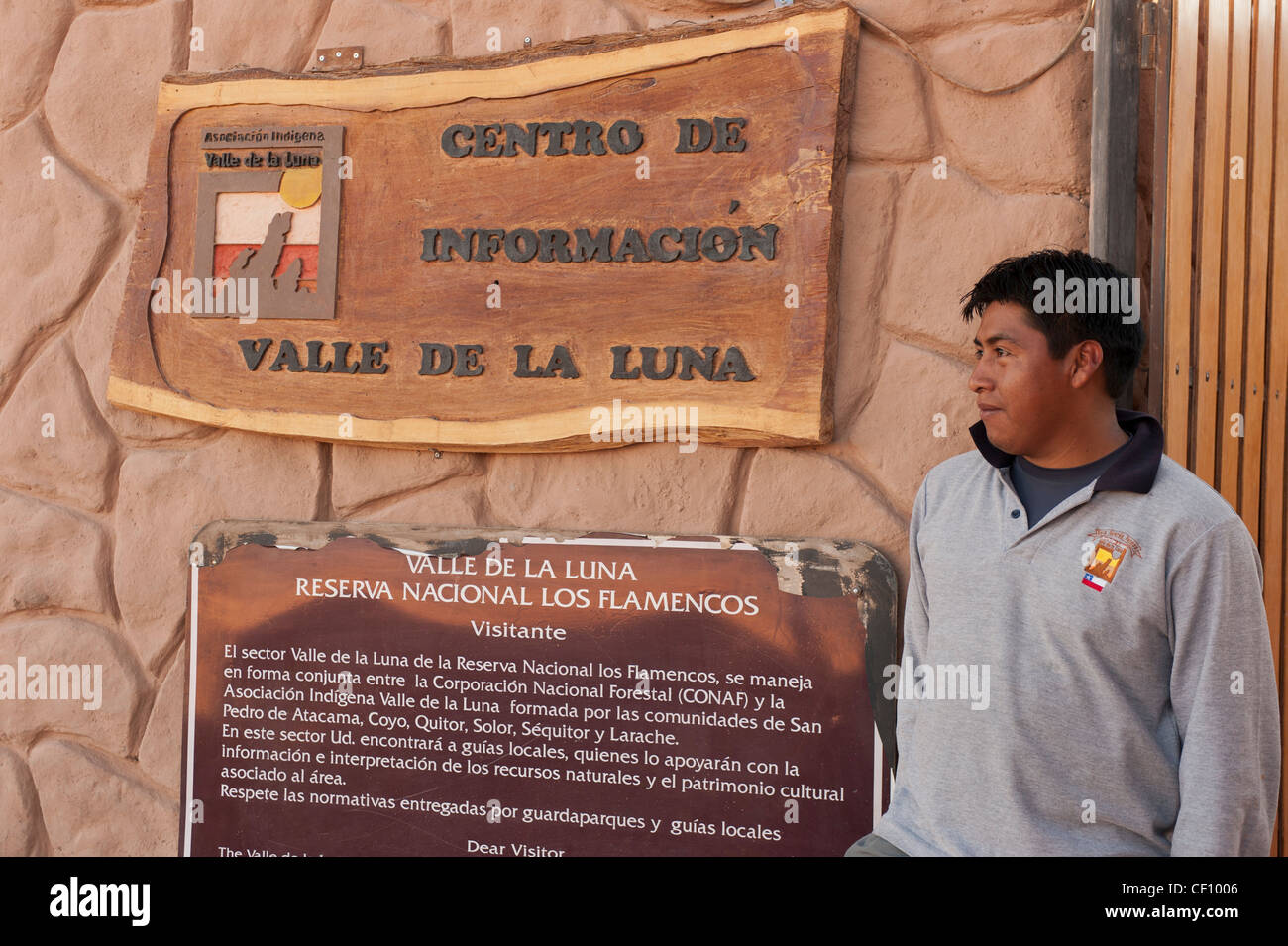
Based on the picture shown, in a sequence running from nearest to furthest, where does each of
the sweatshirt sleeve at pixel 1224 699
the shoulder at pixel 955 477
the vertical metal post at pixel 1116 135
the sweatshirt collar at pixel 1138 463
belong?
the sweatshirt sleeve at pixel 1224 699, the sweatshirt collar at pixel 1138 463, the shoulder at pixel 955 477, the vertical metal post at pixel 1116 135

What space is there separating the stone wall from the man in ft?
1.70

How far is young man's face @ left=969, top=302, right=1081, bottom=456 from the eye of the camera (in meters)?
1.83

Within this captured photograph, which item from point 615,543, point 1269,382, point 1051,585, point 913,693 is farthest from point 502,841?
point 1269,382

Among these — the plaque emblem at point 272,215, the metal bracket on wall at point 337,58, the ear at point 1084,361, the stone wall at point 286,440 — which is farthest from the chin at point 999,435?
the metal bracket on wall at point 337,58

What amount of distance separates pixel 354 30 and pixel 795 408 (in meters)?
1.54

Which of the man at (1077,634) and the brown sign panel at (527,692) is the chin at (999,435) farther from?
the brown sign panel at (527,692)

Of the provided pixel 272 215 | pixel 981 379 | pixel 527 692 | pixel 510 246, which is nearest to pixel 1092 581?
pixel 981 379

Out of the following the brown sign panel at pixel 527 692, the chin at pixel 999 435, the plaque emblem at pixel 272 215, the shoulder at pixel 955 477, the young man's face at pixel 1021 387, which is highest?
the plaque emblem at pixel 272 215

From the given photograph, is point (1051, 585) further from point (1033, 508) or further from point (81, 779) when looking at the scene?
point (81, 779)

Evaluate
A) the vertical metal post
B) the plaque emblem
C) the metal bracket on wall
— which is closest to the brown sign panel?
the plaque emblem

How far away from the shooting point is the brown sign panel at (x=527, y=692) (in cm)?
243

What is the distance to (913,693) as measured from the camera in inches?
77.3

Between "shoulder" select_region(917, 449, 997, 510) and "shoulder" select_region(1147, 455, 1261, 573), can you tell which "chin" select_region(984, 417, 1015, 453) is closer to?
"shoulder" select_region(917, 449, 997, 510)
